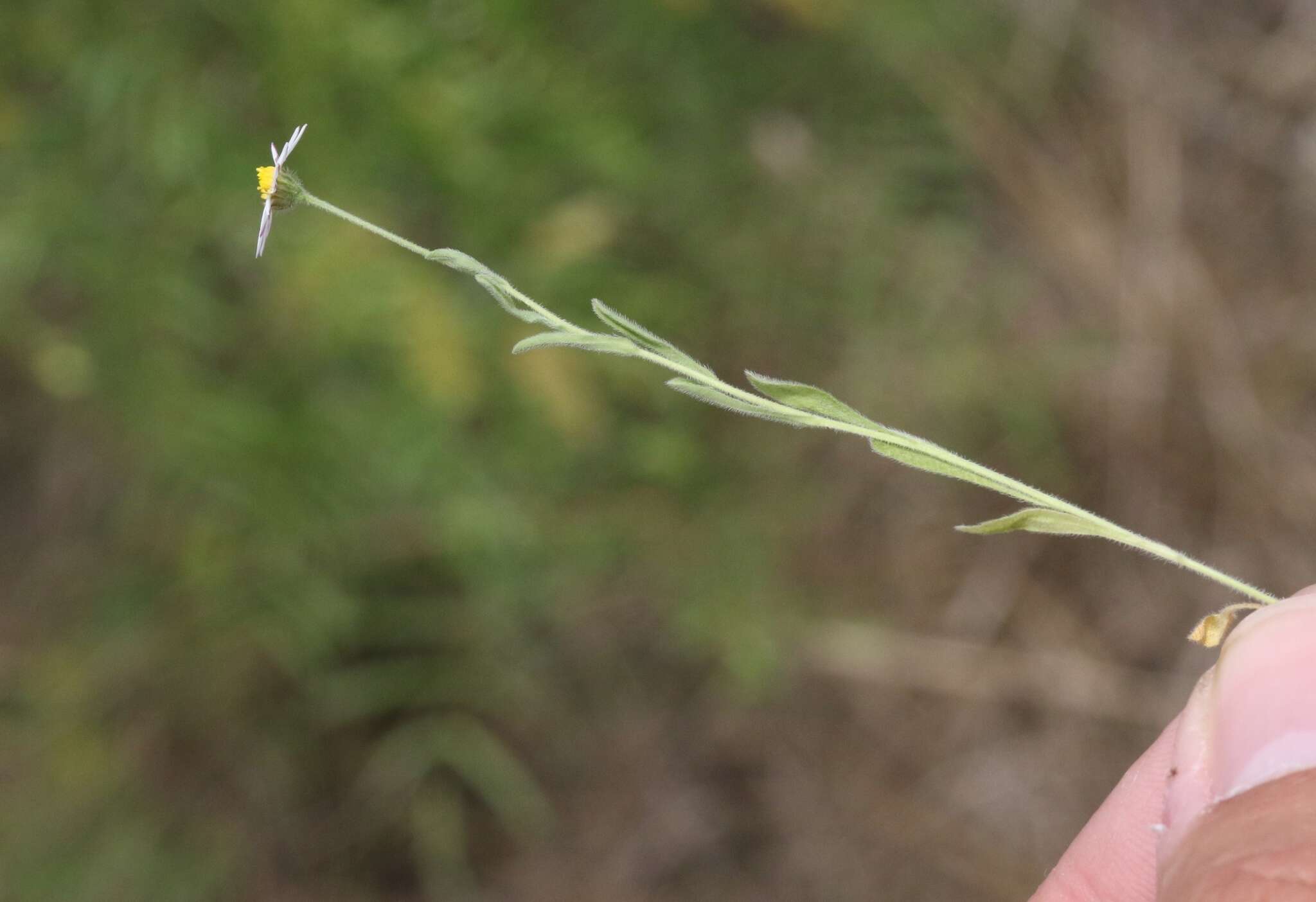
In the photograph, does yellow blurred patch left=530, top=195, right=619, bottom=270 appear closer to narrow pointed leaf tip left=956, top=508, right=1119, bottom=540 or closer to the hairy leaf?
the hairy leaf

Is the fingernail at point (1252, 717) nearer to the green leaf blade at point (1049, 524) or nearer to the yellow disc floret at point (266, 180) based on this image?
the green leaf blade at point (1049, 524)

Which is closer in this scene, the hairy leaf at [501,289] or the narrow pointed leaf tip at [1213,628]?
the hairy leaf at [501,289]

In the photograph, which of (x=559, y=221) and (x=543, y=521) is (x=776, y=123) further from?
(x=543, y=521)

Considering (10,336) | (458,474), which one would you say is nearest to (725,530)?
(458,474)

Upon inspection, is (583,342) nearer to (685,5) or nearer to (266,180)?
(266,180)

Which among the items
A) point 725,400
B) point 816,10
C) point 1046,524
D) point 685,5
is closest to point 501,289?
point 725,400

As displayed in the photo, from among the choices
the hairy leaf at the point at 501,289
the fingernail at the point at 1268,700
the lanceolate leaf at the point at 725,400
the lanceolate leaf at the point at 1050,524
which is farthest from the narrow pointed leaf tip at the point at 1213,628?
the hairy leaf at the point at 501,289

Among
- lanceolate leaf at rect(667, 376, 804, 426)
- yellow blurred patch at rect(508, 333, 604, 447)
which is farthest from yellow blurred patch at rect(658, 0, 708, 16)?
lanceolate leaf at rect(667, 376, 804, 426)
